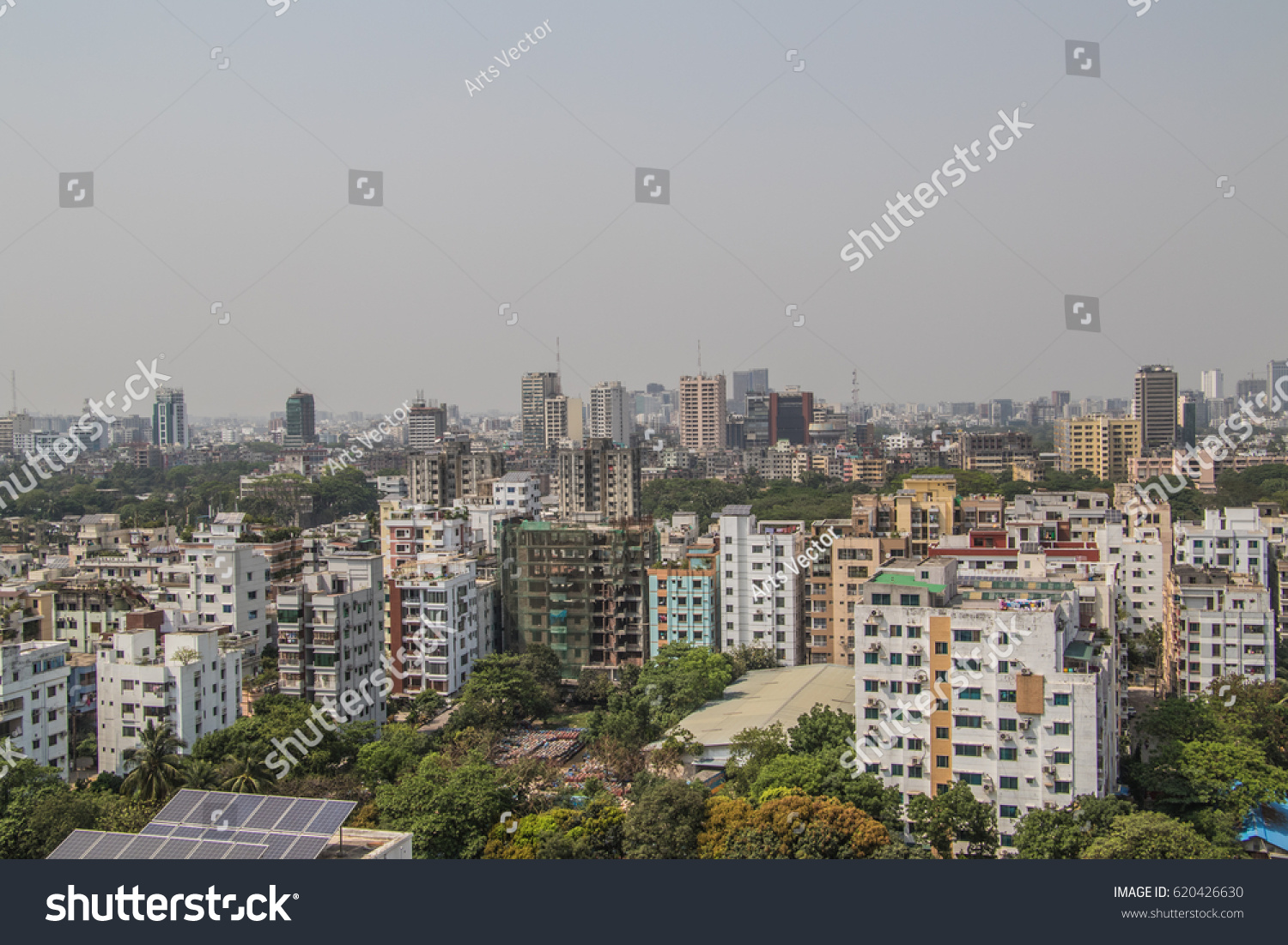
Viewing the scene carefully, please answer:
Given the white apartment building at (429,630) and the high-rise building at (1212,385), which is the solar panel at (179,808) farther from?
the high-rise building at (1212,385)

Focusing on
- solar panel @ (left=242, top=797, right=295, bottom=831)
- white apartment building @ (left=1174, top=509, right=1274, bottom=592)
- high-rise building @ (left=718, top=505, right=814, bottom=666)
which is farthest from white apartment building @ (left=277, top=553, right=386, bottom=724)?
white apartment building @ (left=1174, top=509, right=1274, bottom=592)

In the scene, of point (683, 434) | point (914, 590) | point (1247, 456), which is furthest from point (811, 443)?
point (914, 590)

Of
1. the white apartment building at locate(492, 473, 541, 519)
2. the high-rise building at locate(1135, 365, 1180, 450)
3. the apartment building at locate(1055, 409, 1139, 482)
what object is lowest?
the white apartment building at locate(492, 473, 541, 519)

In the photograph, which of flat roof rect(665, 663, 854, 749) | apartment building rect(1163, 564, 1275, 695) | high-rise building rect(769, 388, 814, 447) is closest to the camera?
flat roof rect(665, 663, 854, 749)

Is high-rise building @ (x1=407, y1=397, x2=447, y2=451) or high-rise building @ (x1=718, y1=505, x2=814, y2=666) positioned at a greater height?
high-rise building @ (x1=407, y1=397, x2=447, y2=451)

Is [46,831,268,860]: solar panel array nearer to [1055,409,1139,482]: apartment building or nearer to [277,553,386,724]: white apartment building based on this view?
[277,553,386,724]: white apartment building
